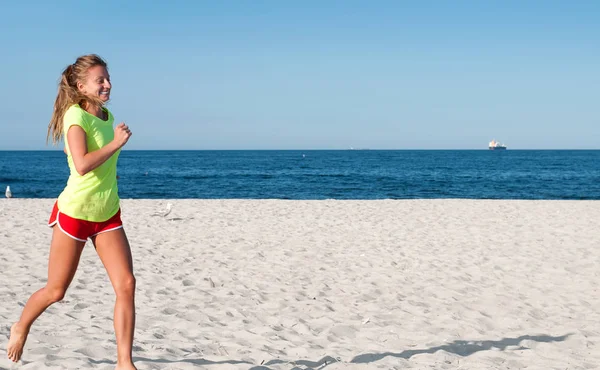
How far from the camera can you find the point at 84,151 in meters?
2.80

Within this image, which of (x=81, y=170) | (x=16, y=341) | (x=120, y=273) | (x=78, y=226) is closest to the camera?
(x=81, y=170)

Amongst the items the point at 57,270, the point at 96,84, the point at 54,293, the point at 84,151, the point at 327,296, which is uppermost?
the point at 96,84

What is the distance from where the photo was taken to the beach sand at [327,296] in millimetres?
4250

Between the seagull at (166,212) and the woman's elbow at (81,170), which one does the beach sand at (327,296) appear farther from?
the woman's elbow at (81,170)

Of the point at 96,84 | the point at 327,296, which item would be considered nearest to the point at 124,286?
the point at 96,84

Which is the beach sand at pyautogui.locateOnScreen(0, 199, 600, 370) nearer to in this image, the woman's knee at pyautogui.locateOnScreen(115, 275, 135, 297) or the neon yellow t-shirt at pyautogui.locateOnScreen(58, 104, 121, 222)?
the woman's knee at pyautogui.locateOnScreen(115, 275, 135, 297)

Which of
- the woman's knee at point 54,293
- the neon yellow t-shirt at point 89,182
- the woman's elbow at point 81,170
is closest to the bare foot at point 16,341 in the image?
the woman's knee at point 54,293

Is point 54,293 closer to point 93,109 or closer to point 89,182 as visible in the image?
point 89,182

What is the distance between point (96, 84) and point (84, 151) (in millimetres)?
377

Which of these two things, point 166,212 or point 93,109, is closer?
point 93,109

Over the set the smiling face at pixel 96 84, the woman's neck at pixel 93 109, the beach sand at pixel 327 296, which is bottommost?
the beach sand at pixel 327 296

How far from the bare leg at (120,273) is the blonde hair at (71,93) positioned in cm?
58

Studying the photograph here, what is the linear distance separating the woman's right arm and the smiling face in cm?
24

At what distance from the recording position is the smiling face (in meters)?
2.94
